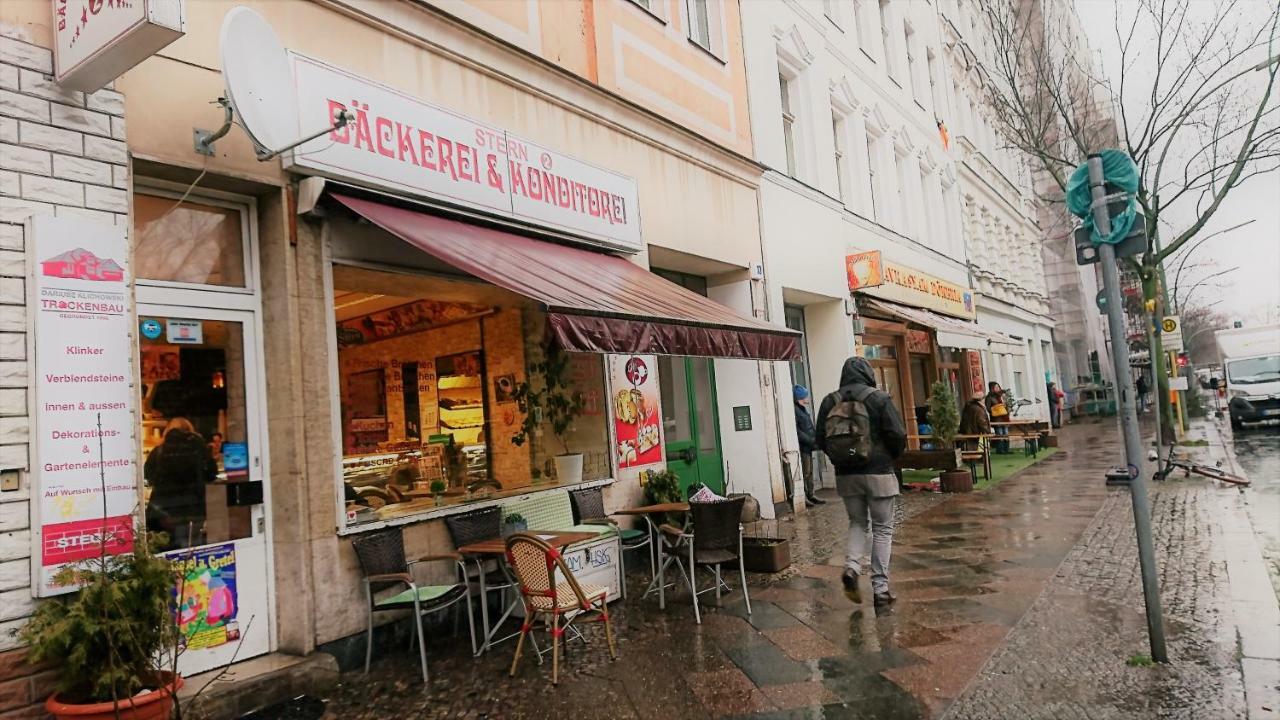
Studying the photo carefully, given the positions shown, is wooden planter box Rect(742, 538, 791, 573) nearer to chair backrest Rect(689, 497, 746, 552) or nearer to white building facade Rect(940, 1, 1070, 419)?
chair backrest Rect(689, 497, 746, 552)

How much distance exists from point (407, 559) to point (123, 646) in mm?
2016

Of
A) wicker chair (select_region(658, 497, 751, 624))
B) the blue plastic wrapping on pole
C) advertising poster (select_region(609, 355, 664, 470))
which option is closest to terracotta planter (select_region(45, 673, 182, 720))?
wicker chair (select_region(658, 497, 751, 624))

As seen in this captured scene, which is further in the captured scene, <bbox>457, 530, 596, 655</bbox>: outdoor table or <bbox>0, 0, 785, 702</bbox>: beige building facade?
<bbox>457, 530, 596, 655</bbox>: outdoor table

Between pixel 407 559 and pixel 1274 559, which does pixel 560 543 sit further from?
pixel 1274 559

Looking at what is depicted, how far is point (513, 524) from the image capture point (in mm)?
6133

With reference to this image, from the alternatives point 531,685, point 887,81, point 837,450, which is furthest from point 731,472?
point 887,81

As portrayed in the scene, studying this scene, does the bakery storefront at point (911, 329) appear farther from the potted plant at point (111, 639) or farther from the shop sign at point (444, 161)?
the potted plant at point (111, 639)

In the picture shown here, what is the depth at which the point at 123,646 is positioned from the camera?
3514 millimetres

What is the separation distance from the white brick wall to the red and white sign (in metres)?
0.06

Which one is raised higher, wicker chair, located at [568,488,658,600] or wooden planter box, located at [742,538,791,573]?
wicker chair, located at [568,488,658,600]

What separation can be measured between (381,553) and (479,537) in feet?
2.82

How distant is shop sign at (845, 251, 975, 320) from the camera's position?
1305cm

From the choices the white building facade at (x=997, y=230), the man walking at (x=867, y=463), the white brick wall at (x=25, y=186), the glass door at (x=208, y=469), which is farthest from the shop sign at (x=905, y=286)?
the white brick wall at (x=25, y=186)

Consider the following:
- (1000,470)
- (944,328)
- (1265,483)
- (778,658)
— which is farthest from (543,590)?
(1000,470)
